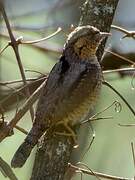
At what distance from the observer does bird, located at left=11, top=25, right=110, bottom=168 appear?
350cm

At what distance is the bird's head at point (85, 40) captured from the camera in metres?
3.61

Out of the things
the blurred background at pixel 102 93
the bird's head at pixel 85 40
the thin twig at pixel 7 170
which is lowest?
the blurred background at pixel 102 93

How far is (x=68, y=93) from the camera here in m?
3.51

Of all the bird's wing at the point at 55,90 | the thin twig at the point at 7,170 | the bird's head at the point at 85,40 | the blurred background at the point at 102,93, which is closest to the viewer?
the thin twig at the point at 7,170

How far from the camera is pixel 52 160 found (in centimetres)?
333

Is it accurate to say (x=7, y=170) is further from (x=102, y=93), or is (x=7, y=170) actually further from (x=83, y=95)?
(x=102, y=93)

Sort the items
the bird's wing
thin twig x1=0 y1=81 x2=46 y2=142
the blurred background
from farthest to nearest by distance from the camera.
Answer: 1. the blurred background
2. the bird's wing
3. thin twig x1=0 y1=81 x2=46 y2=142

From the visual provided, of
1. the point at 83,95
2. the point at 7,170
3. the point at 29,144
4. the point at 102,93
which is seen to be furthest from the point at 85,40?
the point at 102,93

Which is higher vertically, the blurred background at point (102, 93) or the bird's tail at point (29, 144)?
the bird's tail at point (29, 144)

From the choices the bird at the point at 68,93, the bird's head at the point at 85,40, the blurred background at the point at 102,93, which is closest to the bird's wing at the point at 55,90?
the bird at the point at 68,93

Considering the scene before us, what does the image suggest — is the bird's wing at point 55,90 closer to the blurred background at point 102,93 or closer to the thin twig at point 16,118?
the thin twig at point 16,118

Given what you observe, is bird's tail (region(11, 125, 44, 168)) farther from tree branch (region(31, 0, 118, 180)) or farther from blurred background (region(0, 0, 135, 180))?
blurred background (region(0, 0, 135, 180))

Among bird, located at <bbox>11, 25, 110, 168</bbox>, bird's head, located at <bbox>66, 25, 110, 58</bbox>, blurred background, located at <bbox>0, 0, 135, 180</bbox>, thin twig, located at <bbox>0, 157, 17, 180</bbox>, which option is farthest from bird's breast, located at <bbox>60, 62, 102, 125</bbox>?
blurred background, located at <bbox>0, 0, 135, 180</bbox>

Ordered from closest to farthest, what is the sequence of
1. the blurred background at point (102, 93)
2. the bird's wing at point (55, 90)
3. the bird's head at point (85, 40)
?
the bird's wing at point (55, 90) < the bird's head at point (85, 40) < the blurred background at point (102, 93)
